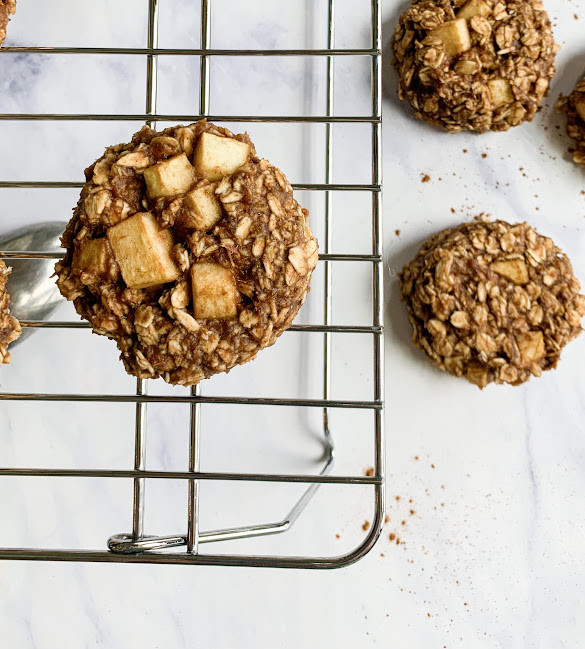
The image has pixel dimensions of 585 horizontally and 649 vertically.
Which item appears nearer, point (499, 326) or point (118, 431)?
point (499, 326)

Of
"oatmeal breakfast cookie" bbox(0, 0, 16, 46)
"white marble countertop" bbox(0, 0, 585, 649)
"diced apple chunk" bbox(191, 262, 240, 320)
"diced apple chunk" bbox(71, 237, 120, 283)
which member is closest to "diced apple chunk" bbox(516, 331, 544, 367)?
"white marble countertop" bbox(0, 0, 585, 649)

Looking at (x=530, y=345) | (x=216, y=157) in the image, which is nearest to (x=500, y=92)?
(x=530, y=345)

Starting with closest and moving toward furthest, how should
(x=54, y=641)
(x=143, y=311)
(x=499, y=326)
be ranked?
(x=143, y=311) → (x=499, y=326) → (x=54, y=641)

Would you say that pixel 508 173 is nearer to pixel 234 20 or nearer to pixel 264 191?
pixel 234 20

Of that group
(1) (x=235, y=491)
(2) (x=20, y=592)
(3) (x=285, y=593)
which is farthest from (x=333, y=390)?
(2) (x=20, y=592)

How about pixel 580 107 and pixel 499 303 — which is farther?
pixel 580 107

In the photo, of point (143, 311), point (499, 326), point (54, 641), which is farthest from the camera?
point (54, 641)

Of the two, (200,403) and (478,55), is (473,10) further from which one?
(200,403)
